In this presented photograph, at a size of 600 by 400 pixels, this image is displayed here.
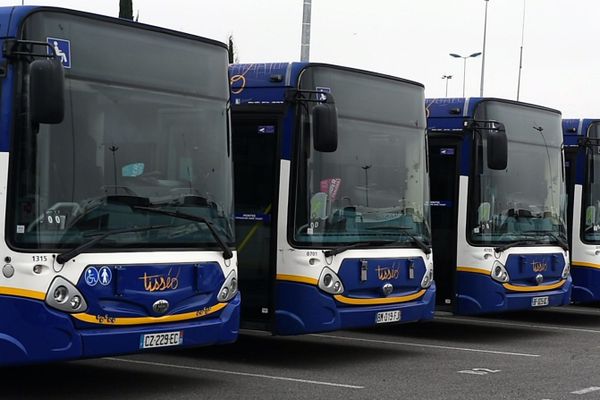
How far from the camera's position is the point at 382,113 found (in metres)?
12.6

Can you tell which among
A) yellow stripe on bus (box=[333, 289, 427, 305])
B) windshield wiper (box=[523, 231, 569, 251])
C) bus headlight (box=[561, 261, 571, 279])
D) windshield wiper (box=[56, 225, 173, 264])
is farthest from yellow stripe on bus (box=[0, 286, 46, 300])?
bus headlight (box=[561, 261, 571, 279])

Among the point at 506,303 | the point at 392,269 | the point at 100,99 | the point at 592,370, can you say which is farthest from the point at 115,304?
the point at 506,303

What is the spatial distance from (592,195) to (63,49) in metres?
9.97

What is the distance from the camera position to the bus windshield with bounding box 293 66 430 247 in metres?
11.8

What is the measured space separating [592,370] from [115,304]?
5.07 m

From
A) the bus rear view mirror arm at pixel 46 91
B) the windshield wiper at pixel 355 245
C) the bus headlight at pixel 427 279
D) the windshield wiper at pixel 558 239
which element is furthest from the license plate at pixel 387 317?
the bus rear view mirror arm at pixel 46 91

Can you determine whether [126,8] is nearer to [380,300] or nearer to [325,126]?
[380,300]

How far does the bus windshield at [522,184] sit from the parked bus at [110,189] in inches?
198

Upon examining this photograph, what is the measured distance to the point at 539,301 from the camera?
1531cm

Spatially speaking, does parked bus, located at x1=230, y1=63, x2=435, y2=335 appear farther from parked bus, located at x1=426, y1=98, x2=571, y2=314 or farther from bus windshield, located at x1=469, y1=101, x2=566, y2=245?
bus windshield, located at x1=469, y1=101, x2=566, y2=245

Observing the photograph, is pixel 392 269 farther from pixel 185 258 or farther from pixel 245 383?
pixel 185 258

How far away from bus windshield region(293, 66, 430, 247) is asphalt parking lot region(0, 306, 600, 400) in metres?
1.32

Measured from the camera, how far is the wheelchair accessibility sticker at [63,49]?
29.8ft

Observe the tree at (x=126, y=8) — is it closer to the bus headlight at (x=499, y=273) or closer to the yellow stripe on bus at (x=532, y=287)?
the yellow stripe on bus at (x=532, y=287)
